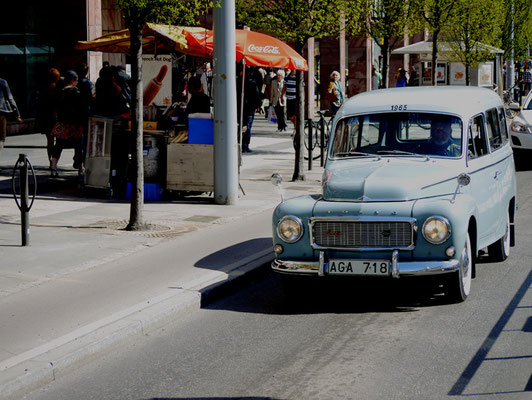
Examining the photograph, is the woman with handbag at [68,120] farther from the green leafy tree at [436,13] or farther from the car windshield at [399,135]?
the green leafy tree at [436,13]

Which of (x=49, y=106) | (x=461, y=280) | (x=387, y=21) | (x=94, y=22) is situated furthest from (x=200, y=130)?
(x=387, y=21)

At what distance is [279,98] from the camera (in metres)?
28.1

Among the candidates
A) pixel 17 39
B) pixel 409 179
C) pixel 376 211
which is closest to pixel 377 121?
pixel 409 179

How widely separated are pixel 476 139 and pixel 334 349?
11.4 feet

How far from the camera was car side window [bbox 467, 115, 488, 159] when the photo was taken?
927cm

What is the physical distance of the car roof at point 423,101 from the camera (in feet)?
30.9

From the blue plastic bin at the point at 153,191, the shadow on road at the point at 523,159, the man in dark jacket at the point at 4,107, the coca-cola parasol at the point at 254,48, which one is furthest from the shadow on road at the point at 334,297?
the shadow on road at the point at 523,159

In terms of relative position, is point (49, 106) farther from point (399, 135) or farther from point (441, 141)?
point (441, 141)

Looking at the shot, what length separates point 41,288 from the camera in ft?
27.8

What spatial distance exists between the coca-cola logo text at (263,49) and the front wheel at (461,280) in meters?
7.84

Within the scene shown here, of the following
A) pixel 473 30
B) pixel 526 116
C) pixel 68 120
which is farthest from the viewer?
pixel 473 30

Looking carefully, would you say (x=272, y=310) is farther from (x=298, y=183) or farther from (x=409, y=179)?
(x=298, y=183)

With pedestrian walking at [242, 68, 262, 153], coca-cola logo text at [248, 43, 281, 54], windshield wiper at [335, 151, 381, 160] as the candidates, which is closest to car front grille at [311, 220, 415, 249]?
windshield wiper at [335, 151, 381, 160]

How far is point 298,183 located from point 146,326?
31.5 ft
